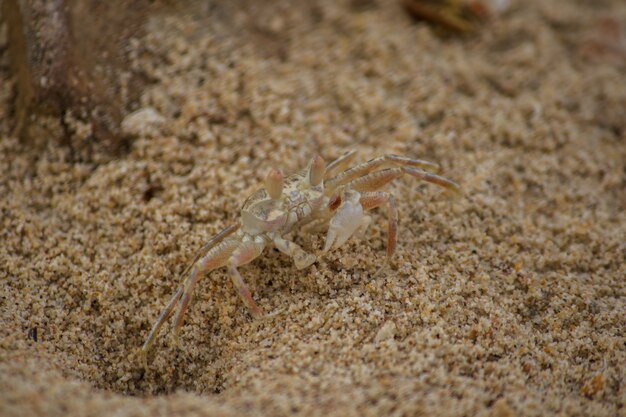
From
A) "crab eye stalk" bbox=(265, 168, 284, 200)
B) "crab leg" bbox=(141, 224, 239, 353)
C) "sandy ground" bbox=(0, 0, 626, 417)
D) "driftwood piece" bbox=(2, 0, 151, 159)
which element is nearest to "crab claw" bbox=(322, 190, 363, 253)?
"sandy ground" bbox=(0, 0, 626, 417)

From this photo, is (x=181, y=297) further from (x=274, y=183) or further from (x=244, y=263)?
(x=274, y=183)

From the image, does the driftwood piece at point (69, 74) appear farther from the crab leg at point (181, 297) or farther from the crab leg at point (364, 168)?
the crab leg at point (364, 168)

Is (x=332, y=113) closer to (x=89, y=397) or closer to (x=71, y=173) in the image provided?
(x=71, y=173)

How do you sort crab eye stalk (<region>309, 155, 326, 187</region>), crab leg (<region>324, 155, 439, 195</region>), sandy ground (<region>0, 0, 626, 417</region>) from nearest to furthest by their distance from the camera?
1. sandy ground (<region>0, 0, 626, 417</region>)
2. crab eye stalk (<region>309, 155, 326, 187</region>)
3. crab leg (<region>324, 155, 439, 195</region>)

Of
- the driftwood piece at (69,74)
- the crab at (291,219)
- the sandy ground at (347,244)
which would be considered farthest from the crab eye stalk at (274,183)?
the driftwood piece at (69,74)

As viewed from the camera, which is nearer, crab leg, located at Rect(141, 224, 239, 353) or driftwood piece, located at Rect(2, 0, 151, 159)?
crab leg, located at Rect(141, 224, 239, 353)

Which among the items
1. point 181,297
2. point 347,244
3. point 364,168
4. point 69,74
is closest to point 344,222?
point 347,244

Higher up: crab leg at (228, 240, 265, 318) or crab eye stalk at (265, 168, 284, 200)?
crab eye stalk at (265, 168, 284, 200)

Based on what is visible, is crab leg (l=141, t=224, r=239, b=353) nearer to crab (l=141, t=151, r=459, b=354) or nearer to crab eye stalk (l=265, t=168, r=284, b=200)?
crab (l=141, t=151, r=459, b=354)

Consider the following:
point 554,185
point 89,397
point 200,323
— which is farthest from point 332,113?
point 89,397
